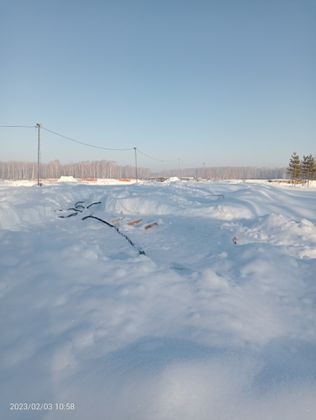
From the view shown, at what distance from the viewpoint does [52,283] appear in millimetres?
3561

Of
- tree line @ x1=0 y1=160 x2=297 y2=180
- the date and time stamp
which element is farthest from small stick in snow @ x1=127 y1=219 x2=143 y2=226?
tree line @ x1=0 y1=160 x2=297 y2=180

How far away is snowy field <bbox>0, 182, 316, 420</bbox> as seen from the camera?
1972 mm

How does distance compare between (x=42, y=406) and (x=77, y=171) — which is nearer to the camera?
(x=42, y=406)

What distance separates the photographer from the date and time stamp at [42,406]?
6.40 ft

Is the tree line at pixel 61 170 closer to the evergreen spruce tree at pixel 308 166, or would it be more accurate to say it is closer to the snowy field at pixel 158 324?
the evergreen spruce tree at pixel 308 166

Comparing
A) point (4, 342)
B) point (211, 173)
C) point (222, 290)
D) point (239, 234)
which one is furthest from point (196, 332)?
point (211, 173)

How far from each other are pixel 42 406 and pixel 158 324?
120 cm

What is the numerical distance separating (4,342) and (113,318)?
3.30ft

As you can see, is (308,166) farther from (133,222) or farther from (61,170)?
(61,170)

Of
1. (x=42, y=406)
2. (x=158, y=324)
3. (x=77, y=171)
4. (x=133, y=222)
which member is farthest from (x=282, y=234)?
(x=77, y=171)

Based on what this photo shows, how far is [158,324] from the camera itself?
9.27 ft

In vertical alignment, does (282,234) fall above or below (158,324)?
above

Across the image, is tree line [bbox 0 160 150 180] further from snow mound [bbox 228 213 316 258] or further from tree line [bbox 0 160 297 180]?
snow mound [bbox 228 213 316 258]

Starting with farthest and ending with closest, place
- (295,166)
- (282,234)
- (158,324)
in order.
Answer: (295,166), (282,234), (158,324)
